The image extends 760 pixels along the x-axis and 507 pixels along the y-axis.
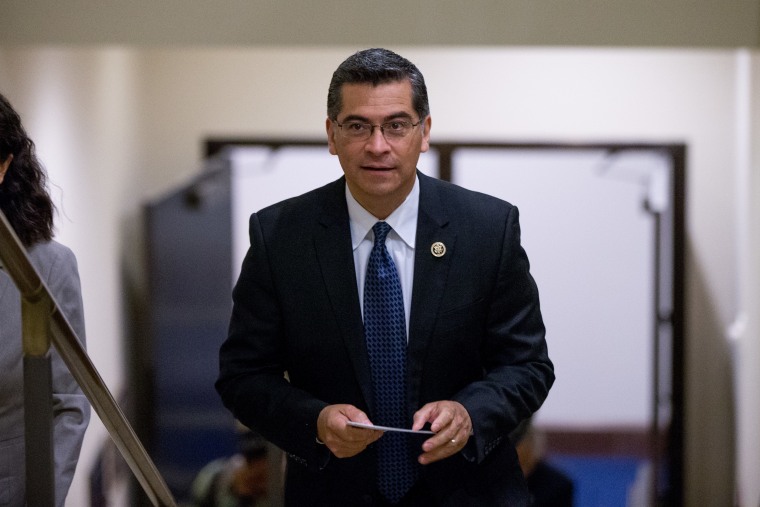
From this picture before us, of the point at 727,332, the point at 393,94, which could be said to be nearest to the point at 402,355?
the point at 393,94

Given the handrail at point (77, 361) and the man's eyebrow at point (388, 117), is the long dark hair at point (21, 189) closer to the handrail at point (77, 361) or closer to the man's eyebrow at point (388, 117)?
the handrail at point (77, 361)

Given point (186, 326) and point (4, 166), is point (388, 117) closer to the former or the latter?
point (4, 166)

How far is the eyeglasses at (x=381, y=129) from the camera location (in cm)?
182

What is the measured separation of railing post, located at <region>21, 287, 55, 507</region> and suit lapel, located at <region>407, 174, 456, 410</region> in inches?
22.2

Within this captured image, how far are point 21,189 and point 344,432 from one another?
0.68 m

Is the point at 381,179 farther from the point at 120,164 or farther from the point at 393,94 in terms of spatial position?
the point at 120,164

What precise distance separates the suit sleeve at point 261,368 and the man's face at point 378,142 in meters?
0.21

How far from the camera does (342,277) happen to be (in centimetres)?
189

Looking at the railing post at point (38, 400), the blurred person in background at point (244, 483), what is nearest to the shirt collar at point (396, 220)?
the railing post at point (38, 400)

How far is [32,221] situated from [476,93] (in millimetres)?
3942

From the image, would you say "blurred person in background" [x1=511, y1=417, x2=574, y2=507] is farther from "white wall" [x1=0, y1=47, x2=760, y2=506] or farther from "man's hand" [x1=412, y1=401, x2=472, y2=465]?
"man's hand" [x1=412, y1=401, x2=472, y2=465]

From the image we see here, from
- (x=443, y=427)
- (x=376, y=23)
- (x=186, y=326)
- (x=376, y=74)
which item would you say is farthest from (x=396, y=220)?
(x=186, y=326)

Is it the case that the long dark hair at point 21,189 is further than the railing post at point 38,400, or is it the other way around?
the long dark hair at point 21,189

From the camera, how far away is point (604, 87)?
5668mm
